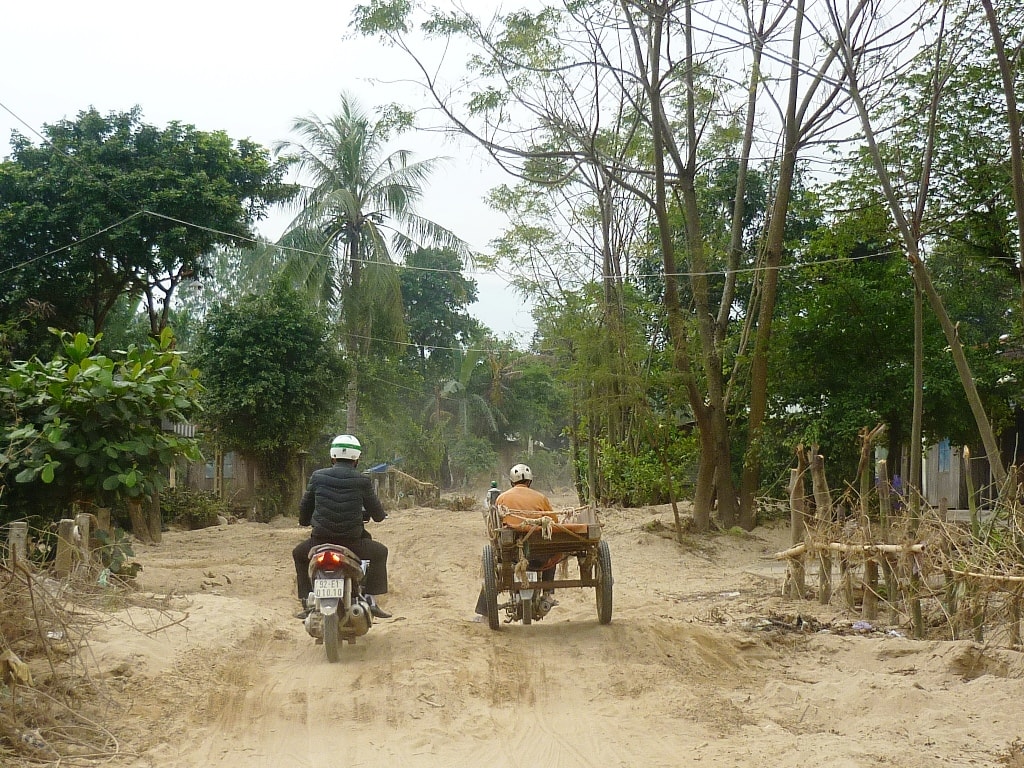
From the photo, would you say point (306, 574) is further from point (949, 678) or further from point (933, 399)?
point (933, 399)

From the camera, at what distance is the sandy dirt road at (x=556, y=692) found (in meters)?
5.27

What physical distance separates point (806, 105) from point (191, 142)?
496 inches

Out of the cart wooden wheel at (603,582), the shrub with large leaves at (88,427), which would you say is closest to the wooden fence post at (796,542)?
the cart wooden wheel at (603,582)

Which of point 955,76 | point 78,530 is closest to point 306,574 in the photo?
point 78,530

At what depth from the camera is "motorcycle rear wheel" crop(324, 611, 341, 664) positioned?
7.00 metres

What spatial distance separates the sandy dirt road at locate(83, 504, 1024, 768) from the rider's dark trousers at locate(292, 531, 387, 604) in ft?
1.47

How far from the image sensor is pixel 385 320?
97.1ft

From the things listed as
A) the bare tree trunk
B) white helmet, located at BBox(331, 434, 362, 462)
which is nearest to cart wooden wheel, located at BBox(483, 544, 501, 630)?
white helmet, located at BBox(331, 434, 362, 462)

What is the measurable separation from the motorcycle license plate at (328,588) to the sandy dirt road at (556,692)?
1.64 ft

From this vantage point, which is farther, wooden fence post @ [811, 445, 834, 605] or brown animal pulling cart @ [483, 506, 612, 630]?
wooden fence post @ [811, 445, 834, 605]

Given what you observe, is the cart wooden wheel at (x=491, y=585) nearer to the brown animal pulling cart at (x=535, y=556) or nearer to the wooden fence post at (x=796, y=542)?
the brown animal pulling cart at (x=535, y=556)

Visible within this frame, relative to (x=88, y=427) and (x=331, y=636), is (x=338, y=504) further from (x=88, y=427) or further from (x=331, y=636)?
(x=88, y=427)

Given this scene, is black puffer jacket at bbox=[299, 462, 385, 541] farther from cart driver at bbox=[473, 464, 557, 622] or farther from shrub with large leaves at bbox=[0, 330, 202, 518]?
shrub with large leaves at bbox=[0, 330, 202, 518]

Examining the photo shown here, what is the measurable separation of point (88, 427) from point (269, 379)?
12886 millimetres
